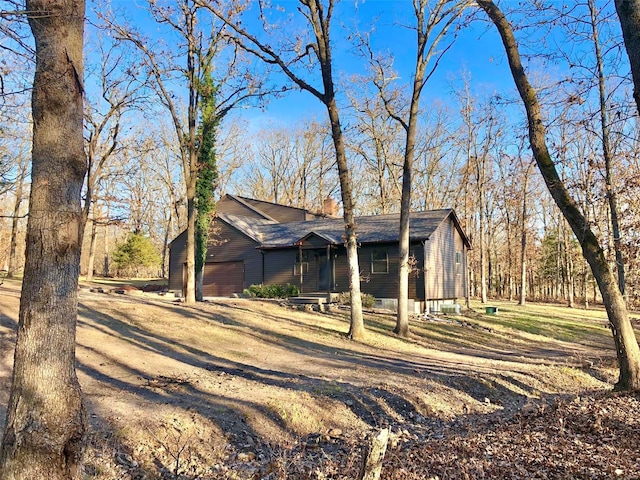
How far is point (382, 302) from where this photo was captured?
23266 mm

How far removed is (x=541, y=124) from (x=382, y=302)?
1564 cm

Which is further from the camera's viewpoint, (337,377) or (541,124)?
(337,377)

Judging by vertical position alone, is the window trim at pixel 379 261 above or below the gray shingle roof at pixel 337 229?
below

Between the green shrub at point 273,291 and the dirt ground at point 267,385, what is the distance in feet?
26.8

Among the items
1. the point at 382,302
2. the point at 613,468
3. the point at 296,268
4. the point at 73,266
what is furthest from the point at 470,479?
the point at 296,268

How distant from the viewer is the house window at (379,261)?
2423cm

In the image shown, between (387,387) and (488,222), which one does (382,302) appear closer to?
(387,387)

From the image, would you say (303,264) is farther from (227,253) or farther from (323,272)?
(227,253)

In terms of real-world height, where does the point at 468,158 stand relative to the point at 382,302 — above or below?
above

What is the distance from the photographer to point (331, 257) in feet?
84.7

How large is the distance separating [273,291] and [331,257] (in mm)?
3617

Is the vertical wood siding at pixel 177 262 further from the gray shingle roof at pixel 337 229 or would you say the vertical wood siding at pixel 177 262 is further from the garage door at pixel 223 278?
the gray shingle roof at pixel 337 229

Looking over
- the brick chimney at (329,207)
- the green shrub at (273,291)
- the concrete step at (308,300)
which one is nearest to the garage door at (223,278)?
the green shrub at (273,291)

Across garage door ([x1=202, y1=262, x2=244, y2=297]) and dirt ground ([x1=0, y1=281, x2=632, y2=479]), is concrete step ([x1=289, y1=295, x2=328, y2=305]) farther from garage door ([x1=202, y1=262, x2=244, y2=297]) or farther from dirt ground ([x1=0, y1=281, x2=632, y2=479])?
garage door ([x1=202, y1=262, x2=244, y2=297])
